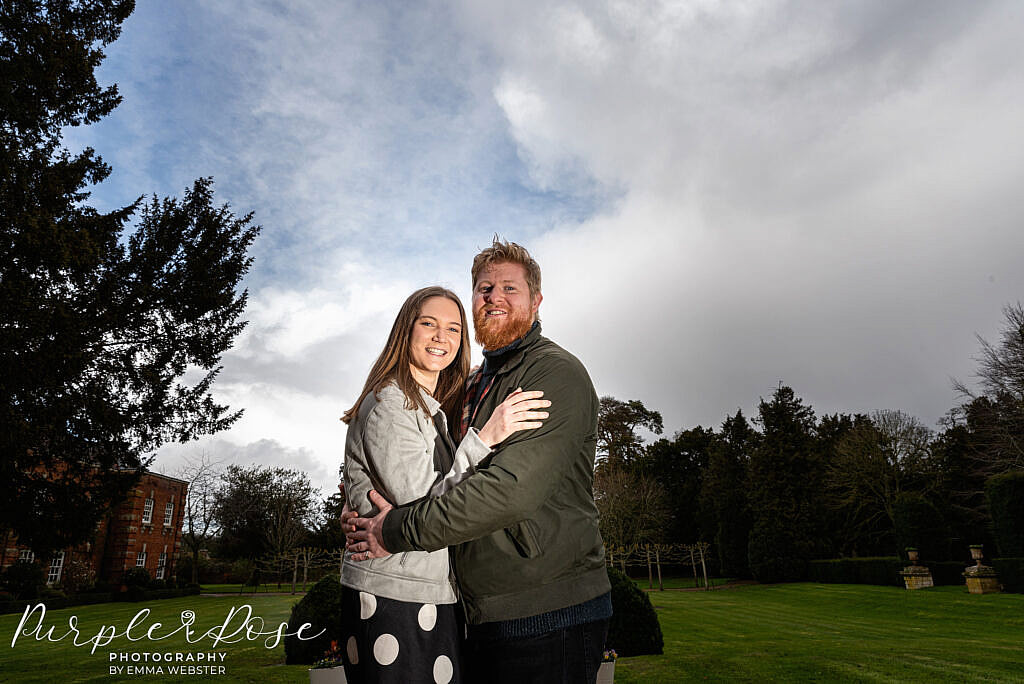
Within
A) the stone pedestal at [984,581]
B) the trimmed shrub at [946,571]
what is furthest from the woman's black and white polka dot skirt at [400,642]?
the trimmed shrub at [946,571]

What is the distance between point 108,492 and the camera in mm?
14477

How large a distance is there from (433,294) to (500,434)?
0.95 meters

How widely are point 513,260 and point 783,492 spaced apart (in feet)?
130

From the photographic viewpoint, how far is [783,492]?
3738cm

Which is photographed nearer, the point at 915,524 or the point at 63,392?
the point at 63,392

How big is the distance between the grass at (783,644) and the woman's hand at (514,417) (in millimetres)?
8874

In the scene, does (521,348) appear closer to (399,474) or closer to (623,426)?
(399,474)

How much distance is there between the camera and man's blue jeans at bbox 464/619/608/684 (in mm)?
2242

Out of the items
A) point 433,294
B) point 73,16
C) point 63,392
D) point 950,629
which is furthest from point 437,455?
point 950,629

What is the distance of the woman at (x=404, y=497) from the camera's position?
2.28 meters

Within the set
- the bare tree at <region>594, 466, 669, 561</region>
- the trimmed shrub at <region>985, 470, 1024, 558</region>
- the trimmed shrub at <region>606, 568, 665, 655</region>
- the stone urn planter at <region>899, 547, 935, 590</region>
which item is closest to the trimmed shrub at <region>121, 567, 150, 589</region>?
the bare tree at <region>594, 466, 669, 561</region>

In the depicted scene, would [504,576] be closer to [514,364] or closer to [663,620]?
[514,364]

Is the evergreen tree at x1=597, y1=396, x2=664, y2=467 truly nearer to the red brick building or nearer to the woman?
the red brick building

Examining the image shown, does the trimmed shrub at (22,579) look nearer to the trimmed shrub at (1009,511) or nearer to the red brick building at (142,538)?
the red brick building at (142,538)
